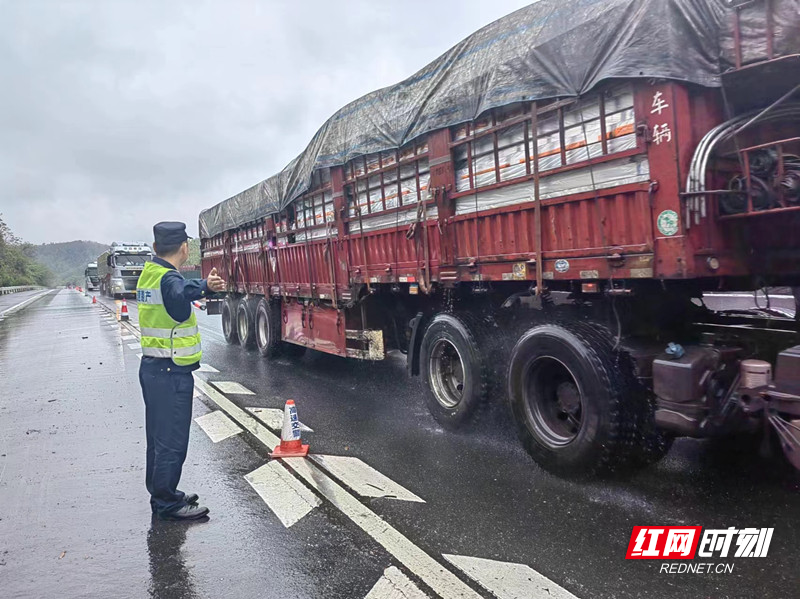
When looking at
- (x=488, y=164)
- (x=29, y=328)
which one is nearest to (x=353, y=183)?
(x=488, y=164)

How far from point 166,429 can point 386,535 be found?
1664mm

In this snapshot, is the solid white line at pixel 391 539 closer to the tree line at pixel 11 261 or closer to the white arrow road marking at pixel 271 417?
the white arrow road marking at pixel 271 417

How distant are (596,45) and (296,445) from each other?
383cm

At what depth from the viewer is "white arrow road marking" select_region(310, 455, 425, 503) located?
395cm

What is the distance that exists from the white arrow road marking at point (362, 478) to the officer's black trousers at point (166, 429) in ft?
3.79

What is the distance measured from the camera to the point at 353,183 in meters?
6.93

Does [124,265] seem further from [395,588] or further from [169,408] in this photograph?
[395,588]

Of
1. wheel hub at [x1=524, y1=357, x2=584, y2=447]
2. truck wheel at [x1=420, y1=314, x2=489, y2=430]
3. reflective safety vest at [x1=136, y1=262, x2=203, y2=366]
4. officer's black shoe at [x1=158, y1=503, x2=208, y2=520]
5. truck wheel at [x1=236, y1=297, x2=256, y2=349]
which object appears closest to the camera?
officer's black shoe at [x1=158, y1=503, x2=208, y2=520]

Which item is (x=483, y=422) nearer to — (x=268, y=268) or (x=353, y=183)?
(x=353, y=183)

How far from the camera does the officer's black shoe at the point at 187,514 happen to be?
371 cm

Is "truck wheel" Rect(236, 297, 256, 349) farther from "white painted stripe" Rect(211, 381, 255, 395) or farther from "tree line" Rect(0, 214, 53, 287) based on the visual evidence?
"tree line" Rect(0, 214, 53, 287)

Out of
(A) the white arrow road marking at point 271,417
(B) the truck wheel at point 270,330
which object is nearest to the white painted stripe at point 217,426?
(A) the white arrow road marking at point 271,417

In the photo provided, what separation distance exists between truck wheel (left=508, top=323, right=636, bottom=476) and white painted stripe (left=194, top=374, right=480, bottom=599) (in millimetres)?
1414

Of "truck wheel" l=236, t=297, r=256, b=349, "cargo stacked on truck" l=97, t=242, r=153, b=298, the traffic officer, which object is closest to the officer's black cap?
the traffic officer
